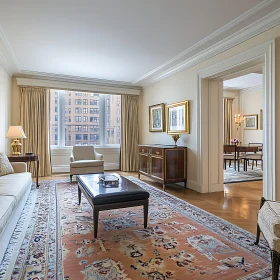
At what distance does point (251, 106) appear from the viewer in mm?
8461

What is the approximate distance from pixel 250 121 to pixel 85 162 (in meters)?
6.56

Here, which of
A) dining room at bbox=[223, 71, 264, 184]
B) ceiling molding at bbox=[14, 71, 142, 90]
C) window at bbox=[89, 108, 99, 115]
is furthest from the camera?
dining room at bbox=[223, 71, 264, 184]

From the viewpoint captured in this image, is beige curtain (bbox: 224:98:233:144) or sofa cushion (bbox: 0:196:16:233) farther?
beige curtain (bbox: 224:98:233:144)

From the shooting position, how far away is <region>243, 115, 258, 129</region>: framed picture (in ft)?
27.2

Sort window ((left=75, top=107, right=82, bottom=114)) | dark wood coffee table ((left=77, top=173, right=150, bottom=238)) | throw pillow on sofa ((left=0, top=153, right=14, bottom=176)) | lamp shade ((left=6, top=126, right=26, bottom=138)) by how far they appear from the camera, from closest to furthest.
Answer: dark wood coffee table ((left=77, top=173, right=150, bottom=238)) < throw pillow on sofa ((left=0, top=153, right=14, bottom=176)) < lamp shade ((left=6, top=126, right=26, bottom=138)) < window ((left=75, top=107, right=82, bottom=114))

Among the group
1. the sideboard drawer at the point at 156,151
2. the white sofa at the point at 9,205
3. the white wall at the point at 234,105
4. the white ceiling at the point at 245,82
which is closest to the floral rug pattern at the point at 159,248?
the white sofa at the point at 9,205

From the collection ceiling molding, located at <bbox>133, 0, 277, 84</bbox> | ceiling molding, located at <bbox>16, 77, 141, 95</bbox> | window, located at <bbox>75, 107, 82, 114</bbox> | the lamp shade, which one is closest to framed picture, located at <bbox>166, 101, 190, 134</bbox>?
ceiling molding, located at <bbox>133, 0, 277, 84</bbox>

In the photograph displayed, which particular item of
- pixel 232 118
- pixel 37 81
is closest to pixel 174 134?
pixel 37 81

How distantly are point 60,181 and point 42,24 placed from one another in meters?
3.34

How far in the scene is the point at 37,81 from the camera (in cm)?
564

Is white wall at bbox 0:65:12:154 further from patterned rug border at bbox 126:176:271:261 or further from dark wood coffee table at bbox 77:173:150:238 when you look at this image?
patterned rug border at bbox 126:176:271:261

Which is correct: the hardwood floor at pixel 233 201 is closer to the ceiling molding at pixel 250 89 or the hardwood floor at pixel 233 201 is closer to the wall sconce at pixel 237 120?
the wall sconce at pixel 237 120

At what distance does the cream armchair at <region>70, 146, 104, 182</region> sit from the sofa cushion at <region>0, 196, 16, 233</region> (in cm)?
273

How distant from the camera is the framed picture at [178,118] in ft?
15.1
